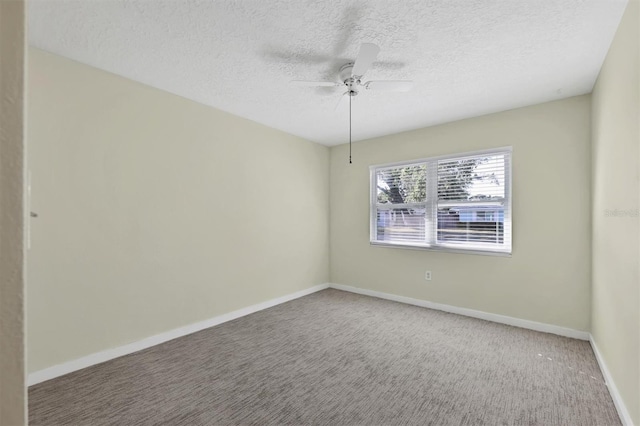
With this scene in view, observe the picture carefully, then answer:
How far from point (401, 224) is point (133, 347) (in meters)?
3.55

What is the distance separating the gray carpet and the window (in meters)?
1.09

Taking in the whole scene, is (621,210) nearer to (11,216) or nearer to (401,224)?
(401,224)

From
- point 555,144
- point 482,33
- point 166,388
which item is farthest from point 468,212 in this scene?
point 166,388

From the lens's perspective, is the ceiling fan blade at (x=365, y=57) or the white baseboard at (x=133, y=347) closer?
the ceiling fan blade at (x=365, y=57)

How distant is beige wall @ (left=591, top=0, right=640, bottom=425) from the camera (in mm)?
1700

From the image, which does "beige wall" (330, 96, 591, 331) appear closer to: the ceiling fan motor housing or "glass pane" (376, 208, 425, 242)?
"glass pane" (376, 208, 425, 242)

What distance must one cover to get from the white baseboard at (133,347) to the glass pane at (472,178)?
2.82 metres

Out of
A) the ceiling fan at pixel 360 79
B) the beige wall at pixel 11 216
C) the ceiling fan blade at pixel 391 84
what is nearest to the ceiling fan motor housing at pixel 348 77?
the ceiling fan at pixel 360 79

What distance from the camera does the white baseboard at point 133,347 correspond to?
7.54 ft

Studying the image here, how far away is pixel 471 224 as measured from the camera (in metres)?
3.77

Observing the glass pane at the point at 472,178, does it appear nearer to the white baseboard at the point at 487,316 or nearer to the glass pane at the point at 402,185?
the glass pane at the point at 402,185

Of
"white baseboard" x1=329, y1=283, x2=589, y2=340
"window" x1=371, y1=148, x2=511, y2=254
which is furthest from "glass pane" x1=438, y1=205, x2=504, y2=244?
"white baseboard" x1=329, y1=283, x2=589, y2=340

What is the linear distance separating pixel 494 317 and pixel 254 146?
12.0ft

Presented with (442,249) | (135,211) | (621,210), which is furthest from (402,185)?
(135,211)
